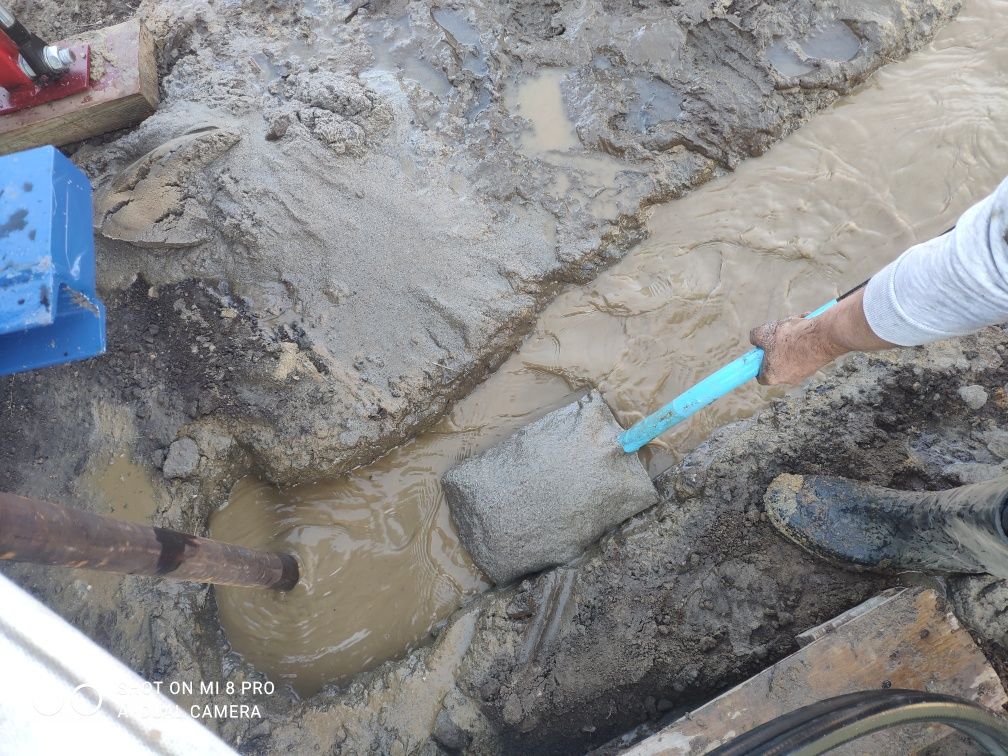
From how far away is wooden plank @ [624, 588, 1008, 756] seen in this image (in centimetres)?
187

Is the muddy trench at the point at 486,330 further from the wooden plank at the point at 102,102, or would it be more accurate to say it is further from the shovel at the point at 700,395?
the shovel at the point at 700,395

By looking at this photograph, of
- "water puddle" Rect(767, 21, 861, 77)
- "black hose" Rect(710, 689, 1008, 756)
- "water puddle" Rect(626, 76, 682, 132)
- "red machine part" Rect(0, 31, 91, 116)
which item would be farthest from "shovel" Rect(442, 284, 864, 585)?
"red machine part" Rect(0, 31, 91, 116)

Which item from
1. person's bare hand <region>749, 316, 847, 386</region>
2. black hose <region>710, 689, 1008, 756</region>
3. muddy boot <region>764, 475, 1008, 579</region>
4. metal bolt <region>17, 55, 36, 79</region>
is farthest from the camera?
metal bolt <region>17, 55, 36, 79</region>

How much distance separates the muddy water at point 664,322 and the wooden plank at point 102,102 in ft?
5.77

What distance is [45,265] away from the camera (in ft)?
5.74

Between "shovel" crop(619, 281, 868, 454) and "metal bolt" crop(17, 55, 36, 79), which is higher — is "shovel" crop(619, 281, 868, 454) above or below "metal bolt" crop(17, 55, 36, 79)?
below

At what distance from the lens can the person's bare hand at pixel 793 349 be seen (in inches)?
64.1

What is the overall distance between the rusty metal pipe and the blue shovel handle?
1401mm

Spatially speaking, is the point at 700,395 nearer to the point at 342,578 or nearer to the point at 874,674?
the point at 874,674

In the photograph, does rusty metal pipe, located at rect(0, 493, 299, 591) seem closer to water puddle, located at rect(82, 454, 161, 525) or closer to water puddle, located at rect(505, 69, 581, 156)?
water puddle, located at rect(82, 454, 161, 525)

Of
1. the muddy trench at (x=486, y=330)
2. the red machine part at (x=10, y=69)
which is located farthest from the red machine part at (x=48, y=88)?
the muddy trench at (x=486, y=330)

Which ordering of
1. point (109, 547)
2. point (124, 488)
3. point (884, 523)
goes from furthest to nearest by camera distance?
point (124, 488)
point (884, 523)
point (109, 547)

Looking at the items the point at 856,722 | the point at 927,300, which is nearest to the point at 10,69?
the point at 927,300

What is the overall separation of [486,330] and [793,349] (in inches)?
47.6
